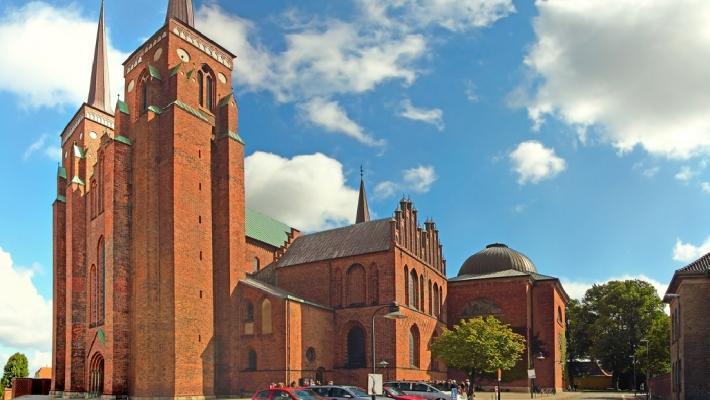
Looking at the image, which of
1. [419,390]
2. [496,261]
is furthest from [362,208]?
[419,390]

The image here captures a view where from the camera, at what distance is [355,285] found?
49.2m

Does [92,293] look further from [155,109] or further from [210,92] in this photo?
[210,92]

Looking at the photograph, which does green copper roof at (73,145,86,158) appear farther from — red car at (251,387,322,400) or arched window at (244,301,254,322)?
red car at (251,387,322,400)

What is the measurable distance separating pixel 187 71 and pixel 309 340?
21054mm

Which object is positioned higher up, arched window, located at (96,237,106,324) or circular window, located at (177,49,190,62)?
circular window, located at (177,49,190,62)

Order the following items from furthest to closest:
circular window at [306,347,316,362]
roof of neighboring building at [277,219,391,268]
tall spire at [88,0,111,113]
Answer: tall spire at [88,0,111,113] < roof of neighboring building at [277,219,391,268] < circular window at [306,347,316,362]

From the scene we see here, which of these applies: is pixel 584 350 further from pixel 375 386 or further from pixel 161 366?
pixel 375 386

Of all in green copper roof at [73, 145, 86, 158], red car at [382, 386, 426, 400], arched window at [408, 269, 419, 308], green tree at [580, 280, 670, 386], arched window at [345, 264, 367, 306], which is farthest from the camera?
green tree at [580, 280, 670, 386]

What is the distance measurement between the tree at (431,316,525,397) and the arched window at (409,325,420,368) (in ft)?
8.43

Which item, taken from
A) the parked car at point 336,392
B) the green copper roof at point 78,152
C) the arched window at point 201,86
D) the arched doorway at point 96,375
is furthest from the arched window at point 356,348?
A: the green copper roof at point 78,152

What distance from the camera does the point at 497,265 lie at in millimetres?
60250

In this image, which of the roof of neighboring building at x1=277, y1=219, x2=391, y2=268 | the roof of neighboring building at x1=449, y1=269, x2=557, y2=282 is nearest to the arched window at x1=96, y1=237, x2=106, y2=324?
the roof of neighboring building at x1=277, y1=219, x2=391, y2=268

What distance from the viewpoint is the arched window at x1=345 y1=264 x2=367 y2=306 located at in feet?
160

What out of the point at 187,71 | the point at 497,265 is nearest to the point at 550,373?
the point at 497,265
